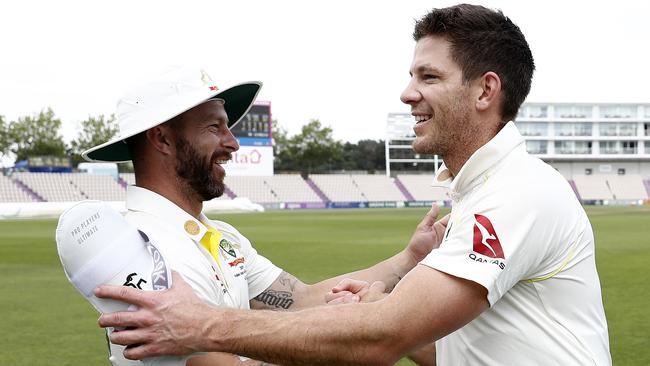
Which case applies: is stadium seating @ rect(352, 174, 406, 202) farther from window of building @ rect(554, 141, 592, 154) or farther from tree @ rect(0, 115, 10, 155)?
tree @ rect(0, 115, 10, 155)

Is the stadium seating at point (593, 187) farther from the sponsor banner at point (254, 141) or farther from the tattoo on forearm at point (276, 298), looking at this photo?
the tattoo on forearm at point (276, 298)

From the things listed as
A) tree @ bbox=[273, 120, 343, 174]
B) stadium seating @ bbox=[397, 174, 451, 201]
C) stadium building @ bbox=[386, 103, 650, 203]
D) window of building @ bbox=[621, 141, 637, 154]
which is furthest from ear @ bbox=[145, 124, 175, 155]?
window of building @ bbox=[621, 141, 637, 154]

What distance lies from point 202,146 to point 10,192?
2405 inches

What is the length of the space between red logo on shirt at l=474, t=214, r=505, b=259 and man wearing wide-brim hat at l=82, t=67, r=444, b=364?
1.07m

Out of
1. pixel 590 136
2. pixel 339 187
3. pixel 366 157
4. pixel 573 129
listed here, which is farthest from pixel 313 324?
pixel 366 157

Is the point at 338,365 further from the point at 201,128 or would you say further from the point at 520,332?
the point at 201,128

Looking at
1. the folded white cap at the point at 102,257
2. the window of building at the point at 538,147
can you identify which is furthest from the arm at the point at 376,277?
the window of building at the point at 538,147

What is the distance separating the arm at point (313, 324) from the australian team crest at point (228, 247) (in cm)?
87

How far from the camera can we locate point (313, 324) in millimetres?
2203

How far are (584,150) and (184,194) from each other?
11022 cm

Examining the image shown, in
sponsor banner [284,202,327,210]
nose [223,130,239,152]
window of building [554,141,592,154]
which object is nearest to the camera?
nose [223,130,239,152]

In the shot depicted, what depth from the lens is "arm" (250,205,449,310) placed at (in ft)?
12.7

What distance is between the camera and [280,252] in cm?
1825

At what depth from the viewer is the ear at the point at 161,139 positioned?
10.4ft
